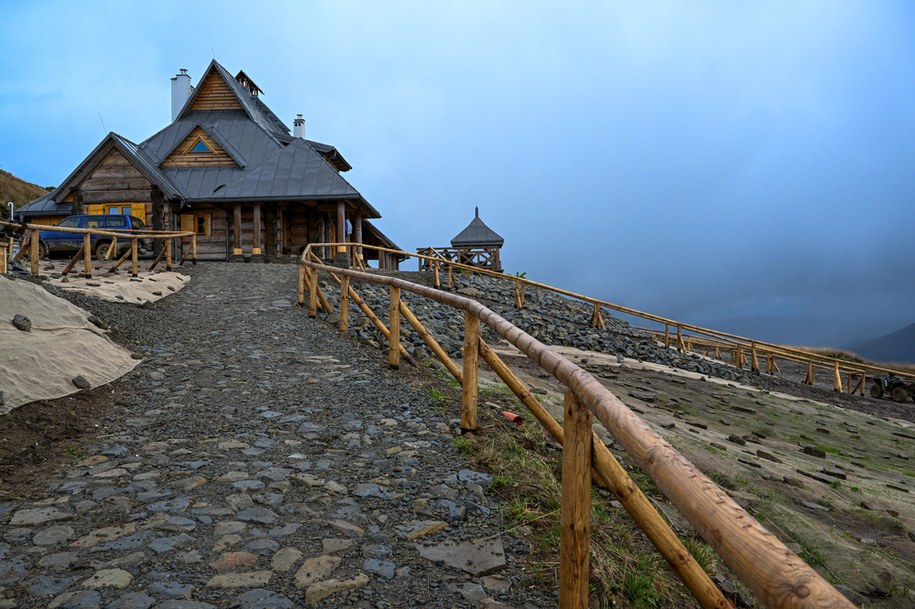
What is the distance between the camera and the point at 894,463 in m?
10.6

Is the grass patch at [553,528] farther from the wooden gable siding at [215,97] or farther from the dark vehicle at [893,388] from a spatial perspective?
the wooden gable siding at [215,97]

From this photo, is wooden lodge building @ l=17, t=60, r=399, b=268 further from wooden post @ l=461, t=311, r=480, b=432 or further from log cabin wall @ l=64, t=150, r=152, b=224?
wooden post @ l=461, t=311, r=480, b=432

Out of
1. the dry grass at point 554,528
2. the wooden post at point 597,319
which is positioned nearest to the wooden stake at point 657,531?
the dry grass at point 554,528

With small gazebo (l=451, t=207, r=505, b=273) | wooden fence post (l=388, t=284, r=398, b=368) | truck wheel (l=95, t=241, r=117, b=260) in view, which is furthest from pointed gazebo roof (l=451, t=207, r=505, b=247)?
wooden fence post (l=388, t=284, r=398, b=368)

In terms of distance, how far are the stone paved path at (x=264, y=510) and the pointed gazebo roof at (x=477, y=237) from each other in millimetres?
27649

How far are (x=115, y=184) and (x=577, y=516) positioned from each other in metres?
25.8

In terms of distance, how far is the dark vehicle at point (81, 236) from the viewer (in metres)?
18.8

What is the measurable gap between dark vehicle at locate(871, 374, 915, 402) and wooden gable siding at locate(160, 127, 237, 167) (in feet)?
87.5

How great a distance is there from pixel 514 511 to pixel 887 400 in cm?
2180

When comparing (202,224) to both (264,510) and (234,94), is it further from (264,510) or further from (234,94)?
(264,510)

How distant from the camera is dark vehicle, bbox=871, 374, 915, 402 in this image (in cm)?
1962

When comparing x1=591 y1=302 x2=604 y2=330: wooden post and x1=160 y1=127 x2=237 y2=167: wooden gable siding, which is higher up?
x1=160 y1=127 x2=237 y2=167: wooden gable siding

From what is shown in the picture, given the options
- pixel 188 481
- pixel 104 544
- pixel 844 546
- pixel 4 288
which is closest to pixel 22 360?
pixel 4 288

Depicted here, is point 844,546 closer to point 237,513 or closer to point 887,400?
point 237,513
